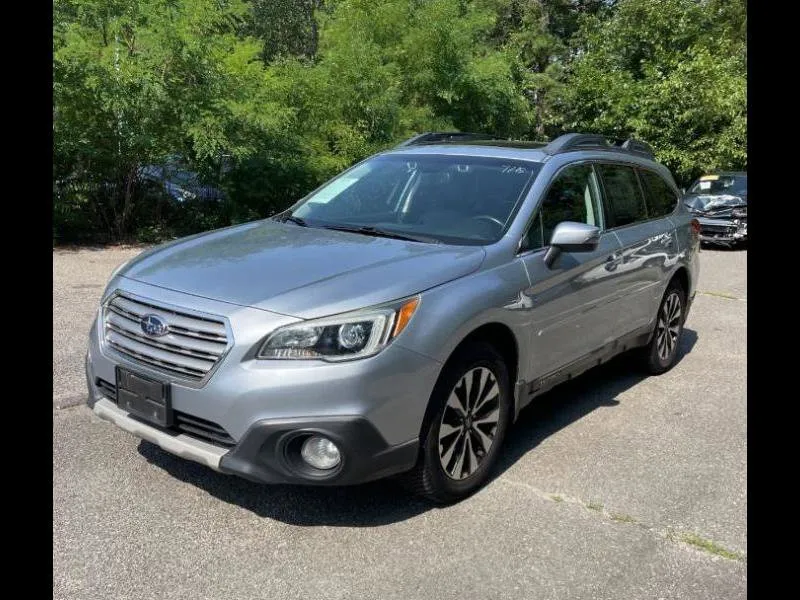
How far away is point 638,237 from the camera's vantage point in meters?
5.26

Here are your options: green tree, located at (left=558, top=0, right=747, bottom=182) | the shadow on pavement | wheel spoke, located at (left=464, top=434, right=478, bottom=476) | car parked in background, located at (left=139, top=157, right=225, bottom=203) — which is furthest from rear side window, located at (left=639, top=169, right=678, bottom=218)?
green tree, located at (left=558, top=0, right=747, bottom=182)

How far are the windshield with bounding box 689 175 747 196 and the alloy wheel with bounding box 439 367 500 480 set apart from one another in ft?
42.4

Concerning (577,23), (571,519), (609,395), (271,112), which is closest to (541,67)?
(577,23)

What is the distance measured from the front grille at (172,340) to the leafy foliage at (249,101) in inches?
281

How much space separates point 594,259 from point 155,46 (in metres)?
7.68

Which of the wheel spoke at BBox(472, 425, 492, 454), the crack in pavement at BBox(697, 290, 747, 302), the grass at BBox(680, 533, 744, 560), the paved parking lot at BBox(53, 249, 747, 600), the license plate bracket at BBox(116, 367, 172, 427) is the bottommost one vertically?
the crack in pavement at BBox(697, 290, 747, 302)

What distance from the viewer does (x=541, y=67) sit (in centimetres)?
2861

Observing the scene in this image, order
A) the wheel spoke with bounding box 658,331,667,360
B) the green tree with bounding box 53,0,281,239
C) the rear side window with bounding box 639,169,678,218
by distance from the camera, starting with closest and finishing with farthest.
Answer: the rear side window with bounding box 639,169,678,218 → the wheel spoke with bounding box 658,331,667,360 → the green tree with bounding box 53,0,281,239

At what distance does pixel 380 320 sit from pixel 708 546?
183 centimetres

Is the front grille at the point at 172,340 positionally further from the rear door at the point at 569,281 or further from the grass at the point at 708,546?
the grass at the point at 708,546

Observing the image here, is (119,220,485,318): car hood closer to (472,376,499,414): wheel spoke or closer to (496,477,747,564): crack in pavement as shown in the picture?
(472,376,499,414): wheel spoke

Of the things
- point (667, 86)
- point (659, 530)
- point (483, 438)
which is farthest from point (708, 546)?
point (667, 86)

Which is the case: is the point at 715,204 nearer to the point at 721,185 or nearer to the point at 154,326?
→ the point at 721,185

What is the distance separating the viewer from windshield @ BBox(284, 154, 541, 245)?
416cm
